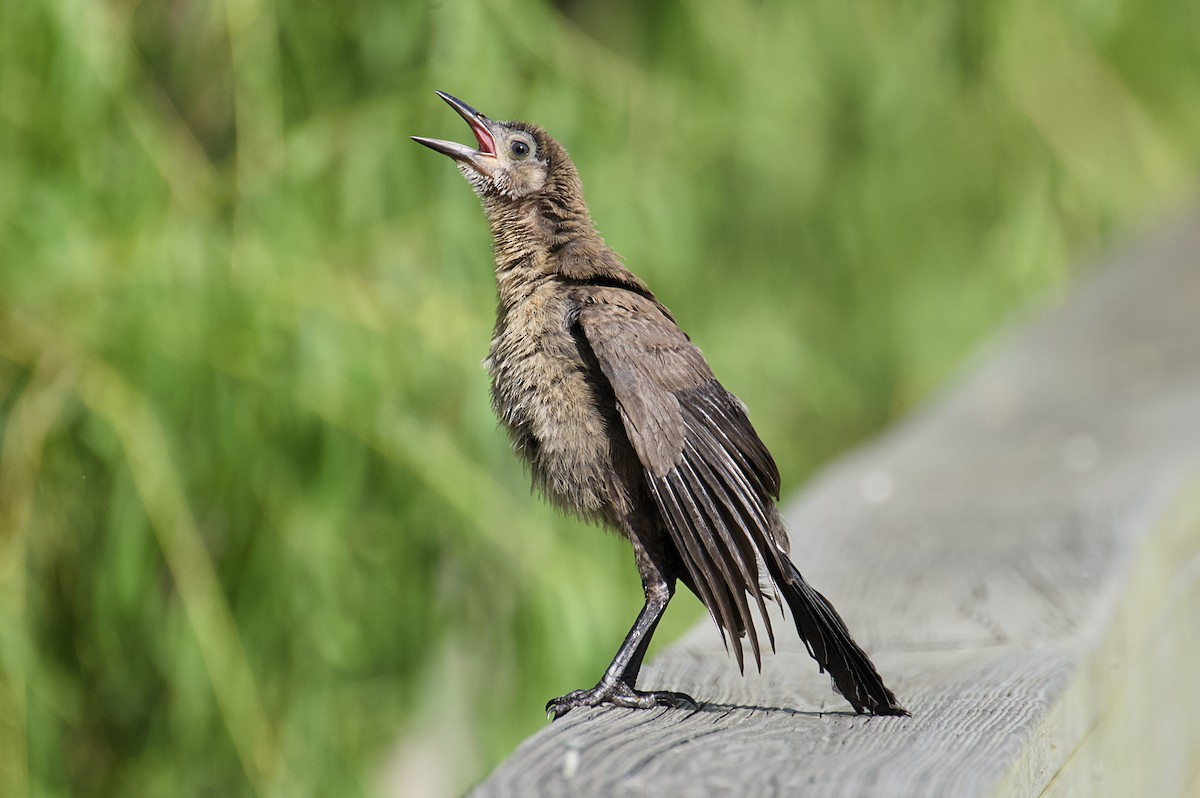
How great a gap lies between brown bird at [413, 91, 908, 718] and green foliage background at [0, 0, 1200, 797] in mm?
1439

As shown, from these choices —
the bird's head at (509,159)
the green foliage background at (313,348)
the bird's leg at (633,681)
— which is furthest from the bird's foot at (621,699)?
the green foliage background at (313,348)

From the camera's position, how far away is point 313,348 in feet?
10.3

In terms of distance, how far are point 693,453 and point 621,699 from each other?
0.99 ft

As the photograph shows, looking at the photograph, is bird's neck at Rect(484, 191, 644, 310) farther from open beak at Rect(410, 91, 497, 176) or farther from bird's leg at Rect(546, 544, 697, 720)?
bird's leg at Rect(546, 544, 697, 720)

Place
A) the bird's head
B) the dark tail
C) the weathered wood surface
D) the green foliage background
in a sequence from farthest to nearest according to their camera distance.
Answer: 1. the green foliage background
2. the bird's head
3. the dark tail
4. the weathered wood surface

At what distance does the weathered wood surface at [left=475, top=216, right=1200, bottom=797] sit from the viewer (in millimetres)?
1254

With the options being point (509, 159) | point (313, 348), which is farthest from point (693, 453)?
point (313, 348)

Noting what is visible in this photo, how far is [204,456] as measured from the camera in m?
3.12

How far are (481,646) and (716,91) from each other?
170 cm

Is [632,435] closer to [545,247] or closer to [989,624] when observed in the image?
[545,247]

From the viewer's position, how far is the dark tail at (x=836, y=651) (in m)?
1.44

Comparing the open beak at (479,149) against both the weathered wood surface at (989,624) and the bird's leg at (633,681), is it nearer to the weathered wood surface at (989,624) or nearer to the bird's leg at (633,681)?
the bird's leg at (633,681)

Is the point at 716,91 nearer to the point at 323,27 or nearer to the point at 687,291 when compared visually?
the point at 687,291

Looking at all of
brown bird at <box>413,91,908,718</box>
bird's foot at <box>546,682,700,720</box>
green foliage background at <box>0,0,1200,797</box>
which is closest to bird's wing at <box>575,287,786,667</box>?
brown bird at <box>413,91,908,718</box>
